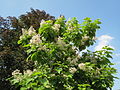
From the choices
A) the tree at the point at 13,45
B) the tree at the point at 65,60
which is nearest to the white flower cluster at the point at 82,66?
the tree at the point at 65,60

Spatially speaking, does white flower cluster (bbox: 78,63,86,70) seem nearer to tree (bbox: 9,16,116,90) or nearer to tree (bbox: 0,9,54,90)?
tree (bbox: 9,16,116,90)

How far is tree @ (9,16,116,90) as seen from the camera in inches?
254

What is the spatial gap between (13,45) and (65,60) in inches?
414

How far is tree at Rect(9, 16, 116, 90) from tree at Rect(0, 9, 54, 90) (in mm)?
7825

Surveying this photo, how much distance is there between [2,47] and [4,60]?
149 centimetres

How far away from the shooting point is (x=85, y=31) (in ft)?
26.1

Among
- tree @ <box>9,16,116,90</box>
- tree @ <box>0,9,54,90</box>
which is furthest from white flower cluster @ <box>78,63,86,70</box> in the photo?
tree @ <box>0,9,54,90</box>

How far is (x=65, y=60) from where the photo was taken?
7.50 metres

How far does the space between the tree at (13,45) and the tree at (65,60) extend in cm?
783

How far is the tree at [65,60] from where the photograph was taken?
21.1ft

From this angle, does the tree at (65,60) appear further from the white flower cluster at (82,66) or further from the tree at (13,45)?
the tree at (13,45)

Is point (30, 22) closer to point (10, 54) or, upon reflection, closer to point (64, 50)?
point (10, 54)

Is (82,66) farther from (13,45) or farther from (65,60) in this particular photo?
(13,45)

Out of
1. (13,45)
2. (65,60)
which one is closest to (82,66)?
(65,60)
